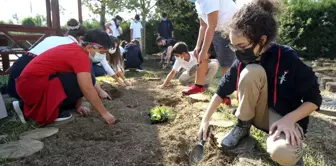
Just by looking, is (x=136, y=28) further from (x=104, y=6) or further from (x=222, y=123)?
(x=222, y=123)

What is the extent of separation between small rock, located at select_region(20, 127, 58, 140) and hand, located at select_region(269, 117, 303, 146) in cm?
160

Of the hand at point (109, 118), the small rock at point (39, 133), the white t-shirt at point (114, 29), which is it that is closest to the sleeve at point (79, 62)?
the hand at point (109, 118)

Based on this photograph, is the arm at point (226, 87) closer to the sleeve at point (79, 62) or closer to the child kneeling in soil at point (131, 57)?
the sleeve at point (79, 62)

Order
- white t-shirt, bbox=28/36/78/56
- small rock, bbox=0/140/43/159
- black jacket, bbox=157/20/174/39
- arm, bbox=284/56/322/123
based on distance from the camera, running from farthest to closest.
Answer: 1. black jacket, bbox=157/20/174/39
2. white t-shirt, bbox=28/36/78/56
3. small rock, bbox=0/140/43/159
4. arm, bbox=284/56/322/123

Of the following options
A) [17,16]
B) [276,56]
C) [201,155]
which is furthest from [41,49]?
[17,16]

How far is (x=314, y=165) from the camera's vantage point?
177 centimetres

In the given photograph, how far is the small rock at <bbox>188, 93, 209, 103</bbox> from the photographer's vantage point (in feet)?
10.3

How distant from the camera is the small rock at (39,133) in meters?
2.17

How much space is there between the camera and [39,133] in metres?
2.24

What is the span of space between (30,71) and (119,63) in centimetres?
221

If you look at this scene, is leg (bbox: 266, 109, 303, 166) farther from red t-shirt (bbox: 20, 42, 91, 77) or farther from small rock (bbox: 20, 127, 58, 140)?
small rock (bbox: 20, 127, 58, 140)

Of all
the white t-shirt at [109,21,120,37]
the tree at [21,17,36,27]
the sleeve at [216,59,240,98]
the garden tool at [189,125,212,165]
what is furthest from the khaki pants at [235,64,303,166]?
the tree at [21,17,36,27]

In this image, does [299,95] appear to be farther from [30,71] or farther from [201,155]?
[30,71]

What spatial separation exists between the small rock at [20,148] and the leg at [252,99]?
4.09 feet
